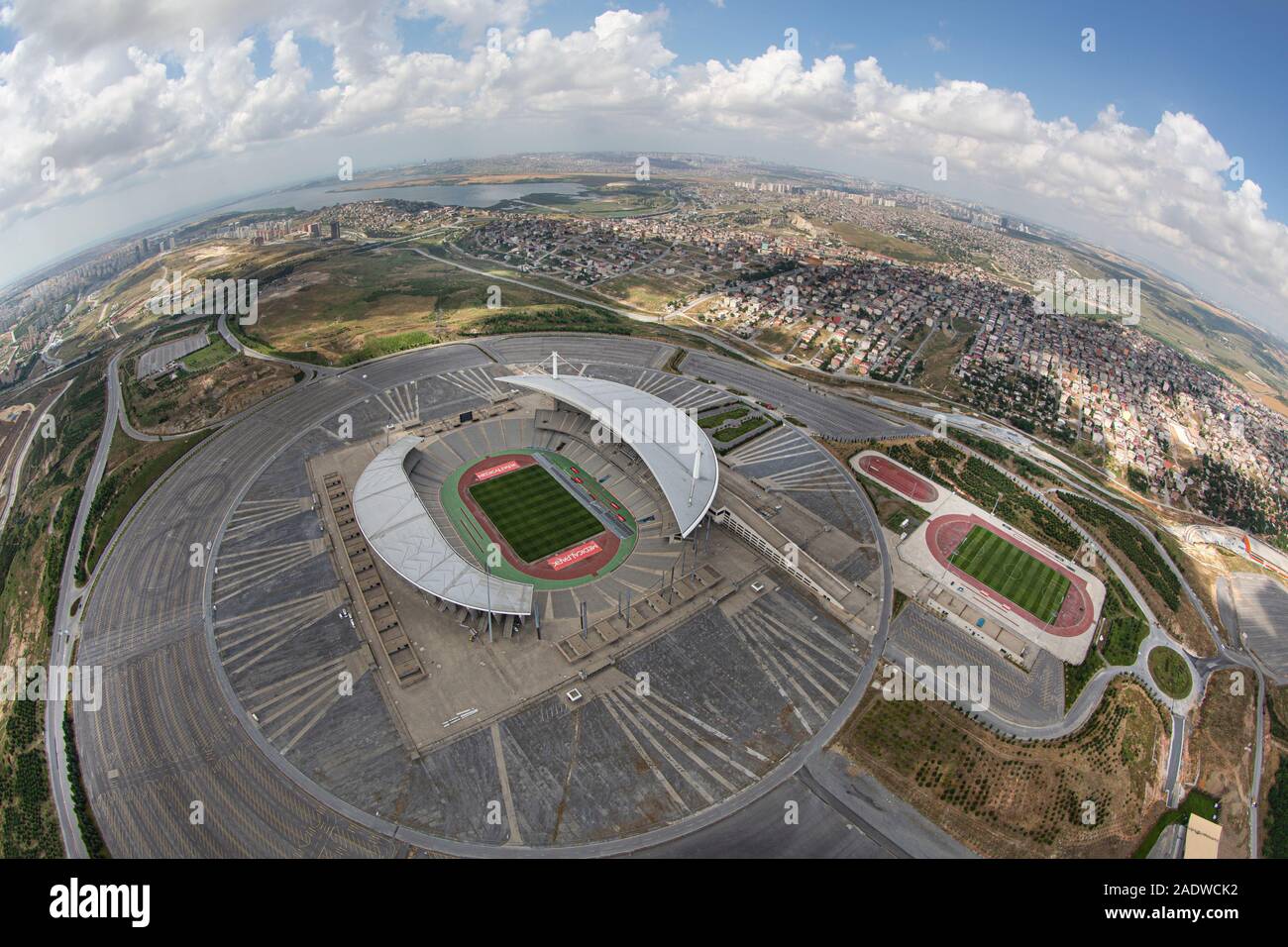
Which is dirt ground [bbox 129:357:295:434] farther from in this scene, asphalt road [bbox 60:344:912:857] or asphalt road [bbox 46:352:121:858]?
asphalt road [bbox 60:344:912:857]

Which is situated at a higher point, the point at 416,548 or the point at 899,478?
the point at 899,478

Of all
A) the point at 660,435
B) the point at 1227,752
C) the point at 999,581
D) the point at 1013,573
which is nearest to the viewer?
the point at 1227,752

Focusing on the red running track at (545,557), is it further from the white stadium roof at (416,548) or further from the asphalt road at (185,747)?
the asphalt road at (185,747)

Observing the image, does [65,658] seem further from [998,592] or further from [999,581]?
[999,581]

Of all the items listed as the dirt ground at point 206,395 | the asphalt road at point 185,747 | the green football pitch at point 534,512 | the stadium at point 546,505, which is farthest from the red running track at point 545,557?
the dirt ground at point 206,395

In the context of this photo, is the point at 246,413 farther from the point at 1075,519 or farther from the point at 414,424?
the point at 1075,519

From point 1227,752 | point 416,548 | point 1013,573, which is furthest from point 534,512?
point 1227,752
